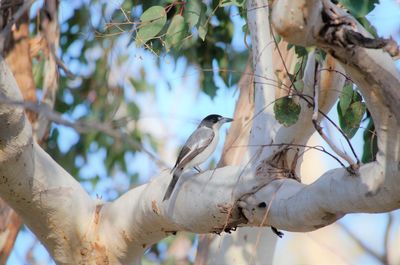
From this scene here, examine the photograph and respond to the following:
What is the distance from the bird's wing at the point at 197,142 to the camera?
4400 mm

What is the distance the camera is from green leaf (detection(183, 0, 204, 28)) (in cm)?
401

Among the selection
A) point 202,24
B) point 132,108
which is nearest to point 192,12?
point 202,24

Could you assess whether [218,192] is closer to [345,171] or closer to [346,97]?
[346,97]

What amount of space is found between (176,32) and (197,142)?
76 cm

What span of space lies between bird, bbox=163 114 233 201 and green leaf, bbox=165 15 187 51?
0.46 m

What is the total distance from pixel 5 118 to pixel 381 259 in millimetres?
1409

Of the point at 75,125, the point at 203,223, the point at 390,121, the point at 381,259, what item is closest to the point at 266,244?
the point at 203,223

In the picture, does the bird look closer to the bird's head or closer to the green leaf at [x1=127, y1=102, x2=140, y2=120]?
the bird's head

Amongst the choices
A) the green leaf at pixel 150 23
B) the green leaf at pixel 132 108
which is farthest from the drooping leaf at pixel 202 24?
the green leaf at pixel 132 108

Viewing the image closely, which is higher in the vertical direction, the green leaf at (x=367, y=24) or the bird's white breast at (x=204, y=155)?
the green leaf at (x=367, y=24)

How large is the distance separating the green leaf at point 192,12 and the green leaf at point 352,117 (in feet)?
2.95

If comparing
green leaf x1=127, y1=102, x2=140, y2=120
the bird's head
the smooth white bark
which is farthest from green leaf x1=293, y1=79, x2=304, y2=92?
green leaf x1=127, y1=102, x2=140, y2=120

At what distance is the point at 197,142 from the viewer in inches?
183

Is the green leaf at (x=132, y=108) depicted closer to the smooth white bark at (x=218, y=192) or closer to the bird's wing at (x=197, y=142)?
the bird's wing at (x=197, y=142)
